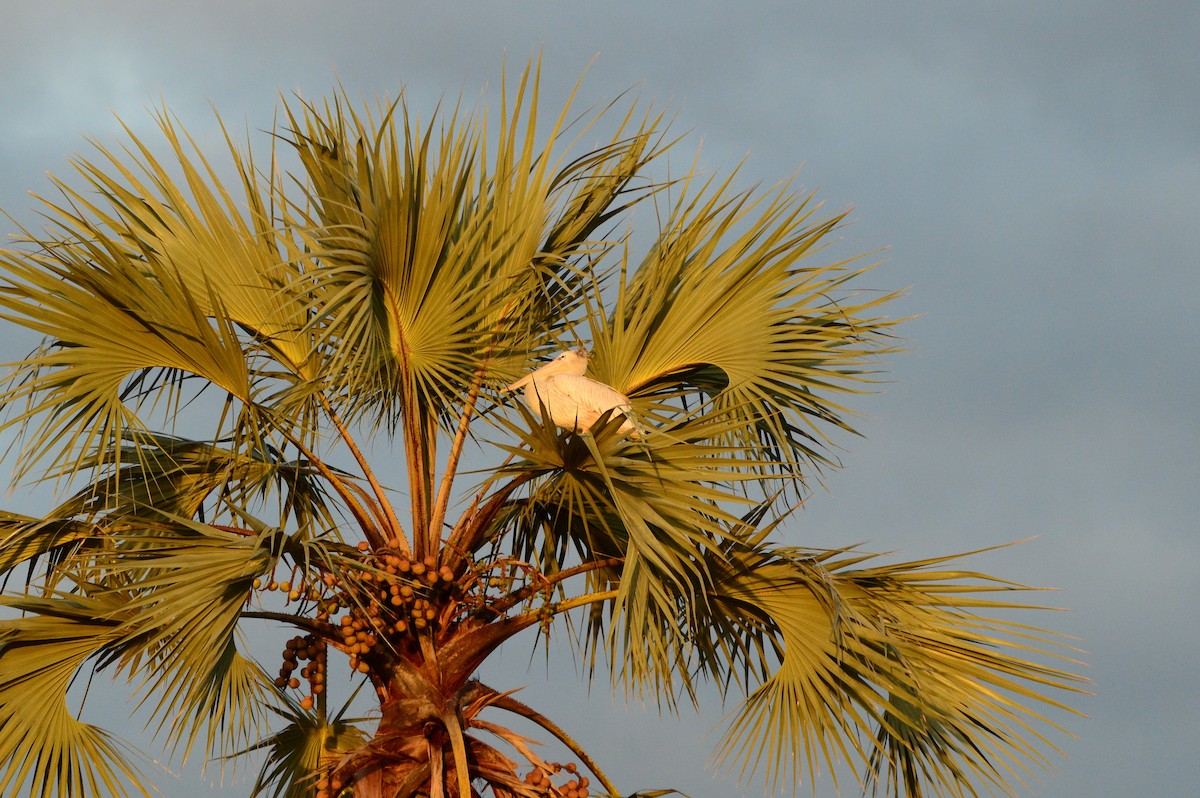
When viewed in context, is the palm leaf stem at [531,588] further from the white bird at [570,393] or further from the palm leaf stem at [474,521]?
the white bird at [570,393]

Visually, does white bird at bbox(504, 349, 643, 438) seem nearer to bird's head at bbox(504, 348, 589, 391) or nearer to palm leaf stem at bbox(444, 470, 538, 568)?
bird's head at bbox(504, 348, 589, 391)

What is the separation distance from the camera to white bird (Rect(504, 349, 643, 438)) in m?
7.02

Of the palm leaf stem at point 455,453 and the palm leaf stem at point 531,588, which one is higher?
the palm leaf stem at point 455,453

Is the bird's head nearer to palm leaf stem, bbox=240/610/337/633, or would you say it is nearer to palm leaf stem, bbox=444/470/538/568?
palm leaf stem, bbox=444/470/538/568

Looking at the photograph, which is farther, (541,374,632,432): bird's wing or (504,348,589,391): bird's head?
→ (504,348,589,391): bird's head

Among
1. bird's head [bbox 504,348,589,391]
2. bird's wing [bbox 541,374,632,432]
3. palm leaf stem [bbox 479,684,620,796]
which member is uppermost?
bird's head [bbox 504,348,589,391]

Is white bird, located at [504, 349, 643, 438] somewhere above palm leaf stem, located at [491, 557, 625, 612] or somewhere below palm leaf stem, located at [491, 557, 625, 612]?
above

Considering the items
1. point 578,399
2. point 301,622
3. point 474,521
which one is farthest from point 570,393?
point 301,622

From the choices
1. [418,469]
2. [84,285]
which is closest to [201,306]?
[84,285]

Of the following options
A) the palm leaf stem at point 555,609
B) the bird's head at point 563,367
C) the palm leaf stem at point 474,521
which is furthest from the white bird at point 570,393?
the palm leaf stem at point 555,609

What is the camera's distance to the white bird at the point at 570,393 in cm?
702

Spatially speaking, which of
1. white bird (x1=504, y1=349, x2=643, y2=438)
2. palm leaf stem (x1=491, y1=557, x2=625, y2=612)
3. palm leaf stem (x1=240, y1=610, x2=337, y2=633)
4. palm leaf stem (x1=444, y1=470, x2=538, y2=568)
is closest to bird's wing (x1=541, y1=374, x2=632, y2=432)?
white bird (x1=504, y1=349, x2=643, y2=438)

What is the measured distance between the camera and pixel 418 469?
24.0 feet

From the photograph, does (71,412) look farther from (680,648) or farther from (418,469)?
(680,648)
